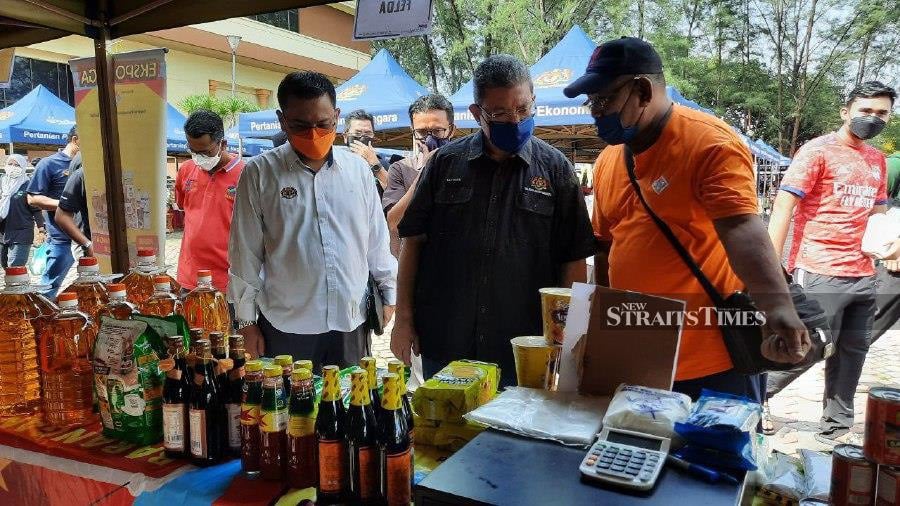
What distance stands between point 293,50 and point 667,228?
2470 cm

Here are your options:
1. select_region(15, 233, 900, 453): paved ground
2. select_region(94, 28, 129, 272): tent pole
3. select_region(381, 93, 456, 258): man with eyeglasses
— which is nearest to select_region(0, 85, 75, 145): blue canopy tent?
select_region(15, 233, 900, 453): paved ground

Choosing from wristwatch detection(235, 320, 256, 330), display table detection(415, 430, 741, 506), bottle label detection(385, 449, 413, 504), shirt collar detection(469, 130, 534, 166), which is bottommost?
bottle label detection(385, 449, 413, 504)

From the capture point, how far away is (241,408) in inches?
61.1

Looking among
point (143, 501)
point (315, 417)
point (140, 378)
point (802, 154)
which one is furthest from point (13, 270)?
point (802, 154)

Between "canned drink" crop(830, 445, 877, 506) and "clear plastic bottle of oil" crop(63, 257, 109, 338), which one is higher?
"clear plastic bottle of oil" crop(63, 257, 109, 338)

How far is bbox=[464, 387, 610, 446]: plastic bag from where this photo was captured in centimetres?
127

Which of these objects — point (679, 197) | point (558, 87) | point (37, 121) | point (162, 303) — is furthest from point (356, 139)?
point (37, 121)

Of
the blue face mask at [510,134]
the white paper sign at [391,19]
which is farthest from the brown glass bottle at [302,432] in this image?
the white paper sign at [391,19]

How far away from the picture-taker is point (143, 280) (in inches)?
96.0

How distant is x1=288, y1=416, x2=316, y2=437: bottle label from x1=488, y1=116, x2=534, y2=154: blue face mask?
4.39ft

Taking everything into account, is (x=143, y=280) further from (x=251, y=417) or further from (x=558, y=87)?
(x=558, y=87)

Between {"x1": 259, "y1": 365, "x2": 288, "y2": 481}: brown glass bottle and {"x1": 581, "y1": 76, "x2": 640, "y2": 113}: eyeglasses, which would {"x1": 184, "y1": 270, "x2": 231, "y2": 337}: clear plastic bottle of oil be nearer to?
{"x1": 259, "y1": 365, "x2": 288, "y2": 481}: brown glass bottle

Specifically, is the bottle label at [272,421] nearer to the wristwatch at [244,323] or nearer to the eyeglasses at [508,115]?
the wristwatch at [244,323]

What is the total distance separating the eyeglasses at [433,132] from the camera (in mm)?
3398
